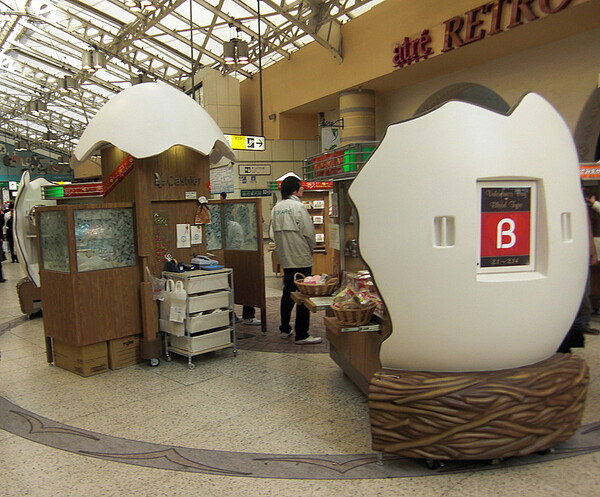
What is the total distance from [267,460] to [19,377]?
2.99 m

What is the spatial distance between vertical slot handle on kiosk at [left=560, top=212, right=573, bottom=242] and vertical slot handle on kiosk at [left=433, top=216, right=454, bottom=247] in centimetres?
66

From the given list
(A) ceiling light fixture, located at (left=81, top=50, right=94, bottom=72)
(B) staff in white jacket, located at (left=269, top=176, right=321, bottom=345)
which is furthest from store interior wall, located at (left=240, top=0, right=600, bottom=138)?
(A) ceiling light fixture, located at (left=81, top=50, right=94, bottom=72)

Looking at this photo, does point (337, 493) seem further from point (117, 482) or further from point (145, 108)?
point (145, 108)

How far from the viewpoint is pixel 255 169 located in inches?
707

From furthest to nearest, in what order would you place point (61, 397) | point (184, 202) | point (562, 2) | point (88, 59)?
point (88, 59), point (562, 2), point (184, 202), point (61, 397)

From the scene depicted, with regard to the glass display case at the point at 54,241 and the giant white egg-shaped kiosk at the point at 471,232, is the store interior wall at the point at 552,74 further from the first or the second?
the giant white egg-shaped kiosk at the point at 471,232

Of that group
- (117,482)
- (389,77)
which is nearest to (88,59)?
(389,77)

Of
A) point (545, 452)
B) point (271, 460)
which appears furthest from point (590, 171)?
point (271, 460)

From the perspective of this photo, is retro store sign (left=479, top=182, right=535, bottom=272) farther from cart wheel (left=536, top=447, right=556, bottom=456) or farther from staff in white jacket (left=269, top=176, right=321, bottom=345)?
staff in white jacket (left=269, top=176, right=321, bottom=345)

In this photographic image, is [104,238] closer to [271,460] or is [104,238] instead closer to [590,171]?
[271,460]

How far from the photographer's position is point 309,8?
1275 cm

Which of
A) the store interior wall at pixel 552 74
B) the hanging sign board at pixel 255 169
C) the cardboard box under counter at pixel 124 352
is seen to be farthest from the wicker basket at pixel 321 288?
the hanging sign board at pixel 255 169

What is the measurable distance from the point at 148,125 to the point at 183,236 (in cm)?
119

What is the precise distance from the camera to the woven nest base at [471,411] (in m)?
2.73
